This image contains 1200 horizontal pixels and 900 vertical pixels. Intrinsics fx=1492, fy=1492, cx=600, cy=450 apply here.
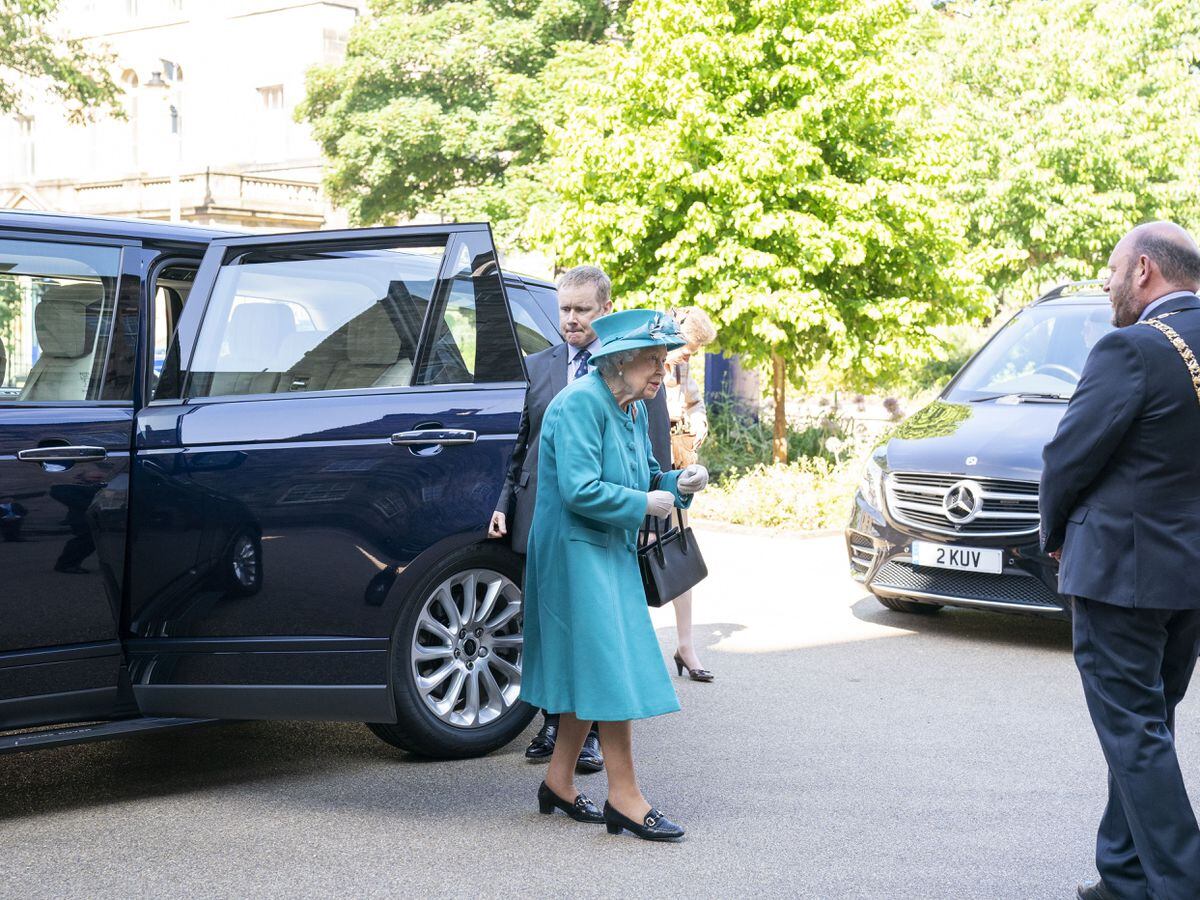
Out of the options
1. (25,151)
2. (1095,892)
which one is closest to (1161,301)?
(1095,892)

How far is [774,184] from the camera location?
1394 cm

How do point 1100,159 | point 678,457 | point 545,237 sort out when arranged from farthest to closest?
point 1100,159, point 545,237, point 678,457

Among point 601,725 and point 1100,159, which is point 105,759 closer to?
point 601,725

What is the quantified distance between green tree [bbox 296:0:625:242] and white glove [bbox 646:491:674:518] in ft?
76.6

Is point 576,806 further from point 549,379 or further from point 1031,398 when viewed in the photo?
point 1031,398

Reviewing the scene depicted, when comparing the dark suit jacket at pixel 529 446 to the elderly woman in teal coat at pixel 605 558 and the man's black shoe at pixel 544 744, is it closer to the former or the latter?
the elderly woman in teal coat at pixel 605 558

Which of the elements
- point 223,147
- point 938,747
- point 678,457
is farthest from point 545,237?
point 223,147

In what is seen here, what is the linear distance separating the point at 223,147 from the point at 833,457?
38008 millimetres

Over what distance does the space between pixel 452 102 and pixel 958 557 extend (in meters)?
24.4

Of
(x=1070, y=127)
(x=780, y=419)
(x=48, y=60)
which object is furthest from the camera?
(x=1070, y=127)

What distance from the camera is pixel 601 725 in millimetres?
4750

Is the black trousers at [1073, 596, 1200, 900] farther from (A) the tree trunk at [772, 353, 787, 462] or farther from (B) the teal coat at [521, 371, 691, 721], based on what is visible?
(A) the tree trunk at [772, 353, 787, 462]

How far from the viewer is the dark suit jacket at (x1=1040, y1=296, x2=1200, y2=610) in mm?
3846

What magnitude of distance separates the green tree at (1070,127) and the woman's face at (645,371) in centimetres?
1917
